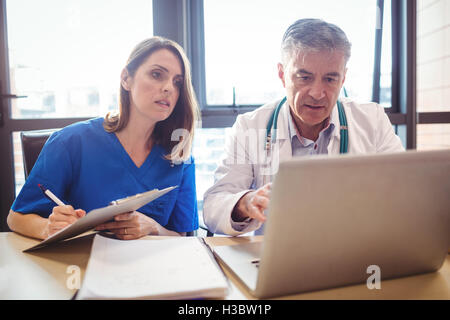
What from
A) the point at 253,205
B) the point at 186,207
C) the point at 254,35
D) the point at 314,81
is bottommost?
the point at 186,207

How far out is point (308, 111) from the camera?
122cm

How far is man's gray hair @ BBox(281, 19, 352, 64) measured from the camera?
45.1 inches

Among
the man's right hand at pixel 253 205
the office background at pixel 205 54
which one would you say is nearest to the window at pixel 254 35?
the office background at pixel 205 54

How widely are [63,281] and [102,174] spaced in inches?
26.8

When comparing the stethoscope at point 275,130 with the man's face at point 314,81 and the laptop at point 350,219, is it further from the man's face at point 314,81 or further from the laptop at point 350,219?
the laptop at point 350,219

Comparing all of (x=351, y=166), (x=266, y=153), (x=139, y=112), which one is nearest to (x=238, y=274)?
(x=351, y=166)

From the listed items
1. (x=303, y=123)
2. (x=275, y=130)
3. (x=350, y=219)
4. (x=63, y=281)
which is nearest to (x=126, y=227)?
(x=63, y=281)

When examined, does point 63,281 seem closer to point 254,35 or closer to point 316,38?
point 316,38

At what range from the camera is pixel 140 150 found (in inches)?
53.0

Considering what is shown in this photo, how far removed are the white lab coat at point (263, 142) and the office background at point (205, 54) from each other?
821mm

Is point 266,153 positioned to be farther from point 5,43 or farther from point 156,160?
point 5,43

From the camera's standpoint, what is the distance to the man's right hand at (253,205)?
0.75 meters

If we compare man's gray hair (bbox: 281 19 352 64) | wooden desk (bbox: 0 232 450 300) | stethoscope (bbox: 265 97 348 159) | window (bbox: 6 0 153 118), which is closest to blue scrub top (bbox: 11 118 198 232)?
stethoscope (bbox: 265 97 348 159)
